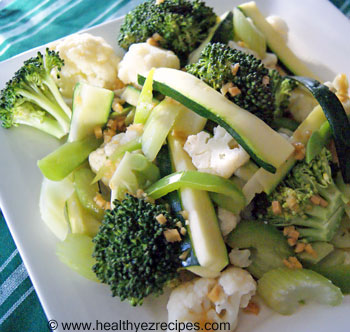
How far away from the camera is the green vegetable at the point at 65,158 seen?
217 cm

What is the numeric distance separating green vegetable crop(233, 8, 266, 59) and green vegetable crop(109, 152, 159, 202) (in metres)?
1.08

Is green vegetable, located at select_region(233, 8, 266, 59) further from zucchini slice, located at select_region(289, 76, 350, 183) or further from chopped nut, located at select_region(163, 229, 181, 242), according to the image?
chopped nut, located at select_region(163, 229, 181, 242)

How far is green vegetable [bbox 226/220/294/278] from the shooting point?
1.97 metres

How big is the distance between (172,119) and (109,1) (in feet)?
6.43

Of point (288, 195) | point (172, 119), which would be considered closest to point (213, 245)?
point (288, 195)

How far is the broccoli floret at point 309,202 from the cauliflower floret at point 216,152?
25 centimetres

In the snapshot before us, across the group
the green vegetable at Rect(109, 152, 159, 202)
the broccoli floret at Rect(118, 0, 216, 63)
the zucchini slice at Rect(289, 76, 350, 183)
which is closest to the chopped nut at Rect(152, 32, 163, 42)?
the broccoli floret at Rect(118, 0, 216, 63)

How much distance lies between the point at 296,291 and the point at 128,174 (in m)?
0.89

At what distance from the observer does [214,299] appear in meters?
1.85

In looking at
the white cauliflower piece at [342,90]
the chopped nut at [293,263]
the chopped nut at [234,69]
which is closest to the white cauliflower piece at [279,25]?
the white cauliflower piece at [342,90]

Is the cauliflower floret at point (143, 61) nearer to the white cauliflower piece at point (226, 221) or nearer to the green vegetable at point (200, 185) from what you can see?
the green vegetable at point (200, 185)

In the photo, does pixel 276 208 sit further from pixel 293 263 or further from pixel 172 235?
pixel 172 235

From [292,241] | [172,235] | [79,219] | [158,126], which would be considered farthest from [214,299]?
[158,126]

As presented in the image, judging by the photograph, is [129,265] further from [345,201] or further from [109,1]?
[109,1]
